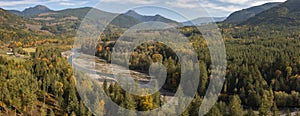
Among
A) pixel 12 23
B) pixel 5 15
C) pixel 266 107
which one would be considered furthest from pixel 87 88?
pixel 5 15

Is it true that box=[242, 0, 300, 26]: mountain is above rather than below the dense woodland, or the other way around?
above

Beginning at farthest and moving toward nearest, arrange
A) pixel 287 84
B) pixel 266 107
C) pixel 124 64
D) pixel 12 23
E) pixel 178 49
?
pixel 12 23, pixel 124 64, pixel 178 49, pixel 287 84, pixel 266 107

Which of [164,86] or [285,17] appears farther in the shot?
[285,17]

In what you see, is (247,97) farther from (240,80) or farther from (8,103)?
(8,103)

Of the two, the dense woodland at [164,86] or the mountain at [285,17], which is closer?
the dense woodland at [164,86]

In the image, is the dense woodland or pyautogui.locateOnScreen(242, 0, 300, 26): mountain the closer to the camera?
the dense woodland

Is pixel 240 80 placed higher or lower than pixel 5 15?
lower

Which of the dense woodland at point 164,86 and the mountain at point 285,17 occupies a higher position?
the mountain at point 285,17

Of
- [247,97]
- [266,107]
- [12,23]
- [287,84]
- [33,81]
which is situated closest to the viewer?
[266,107]

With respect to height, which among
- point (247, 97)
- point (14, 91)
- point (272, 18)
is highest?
point (272, 18)

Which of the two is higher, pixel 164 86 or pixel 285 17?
pixel 285 17

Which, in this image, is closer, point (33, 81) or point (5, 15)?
point (33, 81)
